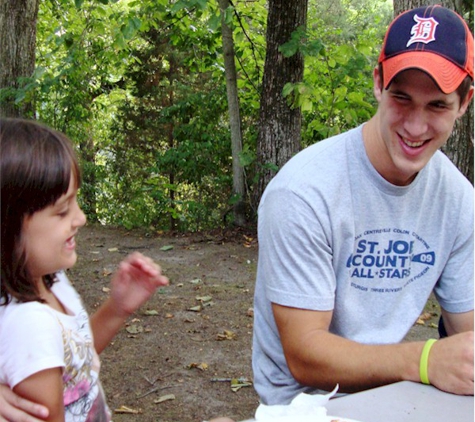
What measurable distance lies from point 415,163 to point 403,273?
1.04 ft

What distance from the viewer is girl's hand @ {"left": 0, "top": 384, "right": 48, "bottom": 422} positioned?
1.27 meters

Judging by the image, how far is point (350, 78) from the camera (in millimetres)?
5551

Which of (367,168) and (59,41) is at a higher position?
(59,41)

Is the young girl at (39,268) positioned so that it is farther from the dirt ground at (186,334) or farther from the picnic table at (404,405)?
the dirt ground at (186,334)

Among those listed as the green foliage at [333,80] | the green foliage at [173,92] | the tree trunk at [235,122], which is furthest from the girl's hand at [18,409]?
the tree trunk at [235,122]

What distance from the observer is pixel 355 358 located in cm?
152

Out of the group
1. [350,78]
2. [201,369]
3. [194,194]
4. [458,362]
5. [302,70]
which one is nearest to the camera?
[458,362]

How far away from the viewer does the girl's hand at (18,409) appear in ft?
4.17

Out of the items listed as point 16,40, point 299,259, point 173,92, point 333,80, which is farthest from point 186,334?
point 173,92

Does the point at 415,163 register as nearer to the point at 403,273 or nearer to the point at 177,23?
the point at 403,273

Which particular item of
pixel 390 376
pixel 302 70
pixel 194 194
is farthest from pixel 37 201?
pixel 194 194

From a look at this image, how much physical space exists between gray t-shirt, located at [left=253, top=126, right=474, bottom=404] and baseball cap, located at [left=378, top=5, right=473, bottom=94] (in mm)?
278

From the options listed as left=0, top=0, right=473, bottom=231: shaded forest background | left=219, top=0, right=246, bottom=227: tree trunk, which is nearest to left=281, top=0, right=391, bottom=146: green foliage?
left=0, top=0, right=473, bottom=231: shaded forest background

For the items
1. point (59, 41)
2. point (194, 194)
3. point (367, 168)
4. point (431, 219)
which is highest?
point (59, 41)
